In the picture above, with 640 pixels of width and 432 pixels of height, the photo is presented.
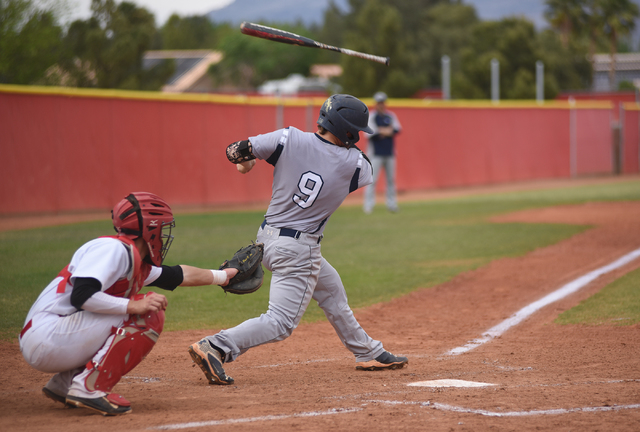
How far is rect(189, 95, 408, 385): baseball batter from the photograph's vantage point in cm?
443

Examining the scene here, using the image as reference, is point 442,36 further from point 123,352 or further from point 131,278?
point 123,352

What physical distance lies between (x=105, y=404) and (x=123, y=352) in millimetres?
291

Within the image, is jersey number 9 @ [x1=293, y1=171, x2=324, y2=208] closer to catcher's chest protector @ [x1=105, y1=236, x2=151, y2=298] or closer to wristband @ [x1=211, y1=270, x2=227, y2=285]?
wristband @ [x1=211, y1=270, x2=227, y2=285]

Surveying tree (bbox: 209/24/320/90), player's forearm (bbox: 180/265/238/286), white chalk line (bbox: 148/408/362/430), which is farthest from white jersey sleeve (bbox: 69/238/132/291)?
tree (bbox: 209/24/320/90)

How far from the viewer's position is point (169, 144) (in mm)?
16547

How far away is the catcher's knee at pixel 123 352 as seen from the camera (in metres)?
3.78

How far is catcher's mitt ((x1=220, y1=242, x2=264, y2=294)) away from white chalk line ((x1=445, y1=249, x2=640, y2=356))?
182 centimetres

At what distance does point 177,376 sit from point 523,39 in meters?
45.3

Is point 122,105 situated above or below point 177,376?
above

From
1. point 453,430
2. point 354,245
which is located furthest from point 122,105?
point 453,430

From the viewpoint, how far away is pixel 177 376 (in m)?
4.88

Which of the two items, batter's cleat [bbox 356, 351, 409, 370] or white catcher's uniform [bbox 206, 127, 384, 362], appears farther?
batter's cleat [bbox 356, 351, 409, 370]

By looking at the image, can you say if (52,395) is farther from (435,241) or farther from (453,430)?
(435,241)

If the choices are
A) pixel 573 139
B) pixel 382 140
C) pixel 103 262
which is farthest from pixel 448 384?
pixel 573 139
